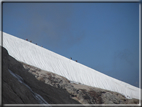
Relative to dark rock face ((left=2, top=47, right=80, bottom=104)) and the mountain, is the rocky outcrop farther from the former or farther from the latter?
dark rock face ((left=2, top=47, right=80, bottom=104))

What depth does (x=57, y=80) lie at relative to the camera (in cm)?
1814

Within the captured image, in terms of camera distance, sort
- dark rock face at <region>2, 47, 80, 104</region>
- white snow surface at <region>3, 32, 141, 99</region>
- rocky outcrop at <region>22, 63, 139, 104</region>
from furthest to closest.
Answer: white snow surface at <region>3, 32, 141, 99</region> → rocky outcrop at <region>22, 63, 139, 104</region> → dark rock face at <region>2, 47, 80, 104</region>

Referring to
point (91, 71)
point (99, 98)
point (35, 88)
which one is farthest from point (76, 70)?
point (35, 88)

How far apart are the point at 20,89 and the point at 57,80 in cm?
738

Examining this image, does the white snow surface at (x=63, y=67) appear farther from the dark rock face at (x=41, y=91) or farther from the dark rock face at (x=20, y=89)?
the dark rock face at (x=20, y=89)

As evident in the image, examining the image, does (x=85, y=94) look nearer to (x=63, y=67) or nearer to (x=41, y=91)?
(x=41, y=91)

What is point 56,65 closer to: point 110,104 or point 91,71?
point 91,71

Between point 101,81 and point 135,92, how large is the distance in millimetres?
3955

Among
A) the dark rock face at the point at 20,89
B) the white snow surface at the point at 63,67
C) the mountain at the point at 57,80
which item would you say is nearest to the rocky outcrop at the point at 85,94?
the mountain at the point at 57,80

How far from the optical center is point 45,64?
22.0 meters

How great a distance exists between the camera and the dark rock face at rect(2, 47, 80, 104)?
9.77 m

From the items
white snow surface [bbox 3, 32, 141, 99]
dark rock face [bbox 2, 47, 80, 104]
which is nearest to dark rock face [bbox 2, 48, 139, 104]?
dark rock face [bbox 2, 47, 80, 104]

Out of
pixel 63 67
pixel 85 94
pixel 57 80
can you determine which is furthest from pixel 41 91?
pixel 63 67

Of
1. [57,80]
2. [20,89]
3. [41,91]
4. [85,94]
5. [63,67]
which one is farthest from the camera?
[63,67]
